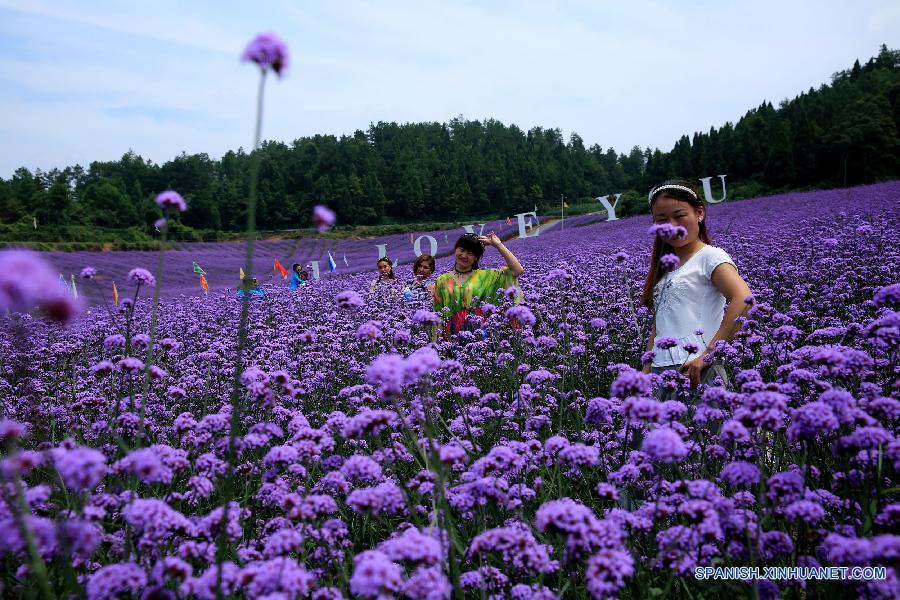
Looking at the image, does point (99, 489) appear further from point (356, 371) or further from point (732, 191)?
point (732, 191)

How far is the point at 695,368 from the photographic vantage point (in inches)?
117

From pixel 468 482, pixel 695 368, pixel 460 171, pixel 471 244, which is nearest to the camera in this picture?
pixel 468 482

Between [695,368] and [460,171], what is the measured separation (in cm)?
8263

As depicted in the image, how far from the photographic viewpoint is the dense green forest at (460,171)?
148 feet

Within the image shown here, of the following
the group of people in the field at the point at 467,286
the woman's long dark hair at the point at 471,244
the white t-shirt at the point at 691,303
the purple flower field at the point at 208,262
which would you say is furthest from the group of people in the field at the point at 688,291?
the purple flower field at the point at 208,262

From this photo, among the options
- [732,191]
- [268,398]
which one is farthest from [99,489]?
[732,191]

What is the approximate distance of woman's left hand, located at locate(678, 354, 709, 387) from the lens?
9.75 feet

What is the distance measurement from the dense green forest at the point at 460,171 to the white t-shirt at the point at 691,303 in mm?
22994

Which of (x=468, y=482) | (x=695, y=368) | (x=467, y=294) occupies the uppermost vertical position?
(x=467, y=294)

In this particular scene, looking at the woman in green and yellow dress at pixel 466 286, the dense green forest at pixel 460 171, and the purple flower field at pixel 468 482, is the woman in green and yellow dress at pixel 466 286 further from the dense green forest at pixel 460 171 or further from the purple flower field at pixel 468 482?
the dense green forest at pixel 460 171

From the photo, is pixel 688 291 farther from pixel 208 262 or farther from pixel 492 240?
pixel 208 262

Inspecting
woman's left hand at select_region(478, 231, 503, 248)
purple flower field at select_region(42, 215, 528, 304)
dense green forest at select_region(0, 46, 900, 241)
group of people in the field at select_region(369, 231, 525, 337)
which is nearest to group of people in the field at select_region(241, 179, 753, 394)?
woman's left hand at select_region(478, 231, 503, 248)

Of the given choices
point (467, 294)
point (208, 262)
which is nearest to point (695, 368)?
point (467, 294)

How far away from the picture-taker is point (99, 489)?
2.88 meters
